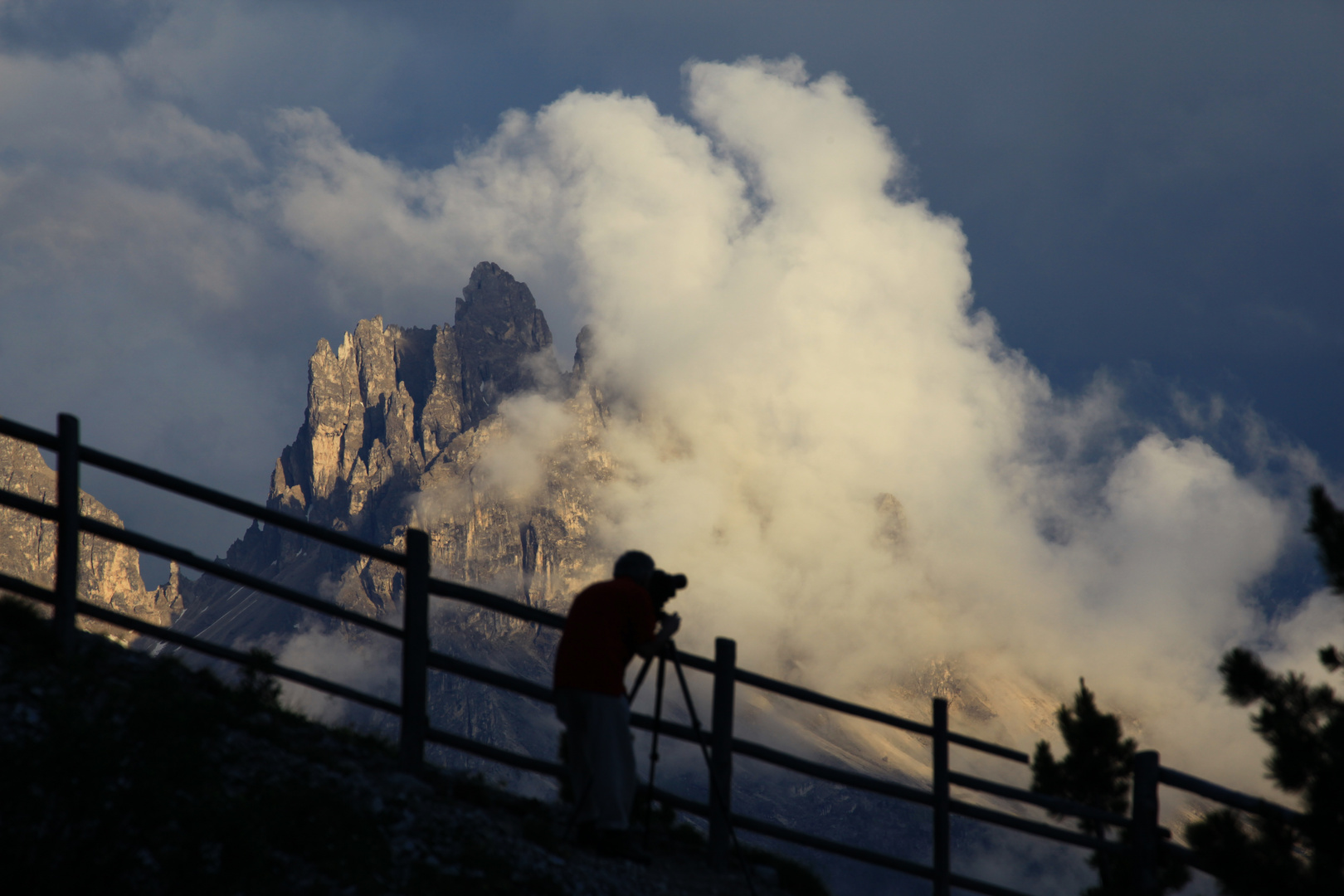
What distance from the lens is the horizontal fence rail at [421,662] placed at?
8.20 metres

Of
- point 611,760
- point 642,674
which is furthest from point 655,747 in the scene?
point 611,760

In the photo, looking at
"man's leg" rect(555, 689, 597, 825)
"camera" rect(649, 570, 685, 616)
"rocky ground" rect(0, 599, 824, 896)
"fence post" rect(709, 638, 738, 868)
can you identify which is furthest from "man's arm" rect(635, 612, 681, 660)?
"rocky ground" rect(0, 599, 824, 896)

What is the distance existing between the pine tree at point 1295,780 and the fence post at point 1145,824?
158 cm

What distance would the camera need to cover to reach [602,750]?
26.6ft

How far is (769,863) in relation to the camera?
10.2 m

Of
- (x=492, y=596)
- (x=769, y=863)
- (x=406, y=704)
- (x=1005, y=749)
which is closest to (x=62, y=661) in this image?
(x=406, y=704)

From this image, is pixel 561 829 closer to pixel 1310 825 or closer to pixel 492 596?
pixel 492 596

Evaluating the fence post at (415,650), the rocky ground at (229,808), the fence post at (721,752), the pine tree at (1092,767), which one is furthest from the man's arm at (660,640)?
the pine tree at (1092,767)

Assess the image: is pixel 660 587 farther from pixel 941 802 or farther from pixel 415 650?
pixel 941 802

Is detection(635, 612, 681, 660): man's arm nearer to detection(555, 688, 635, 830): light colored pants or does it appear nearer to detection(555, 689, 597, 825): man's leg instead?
detection(555, 688, 635, 830): light colored pants

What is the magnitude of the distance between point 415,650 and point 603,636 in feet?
5.03

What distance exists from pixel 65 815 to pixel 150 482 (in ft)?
11.5

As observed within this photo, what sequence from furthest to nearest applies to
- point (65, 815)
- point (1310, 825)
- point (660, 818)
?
point (660, 818), point (1310, 825), point (65, 815)

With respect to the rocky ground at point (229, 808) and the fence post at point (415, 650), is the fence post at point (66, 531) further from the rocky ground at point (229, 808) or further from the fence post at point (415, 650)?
the fence post at point (415, 650)
